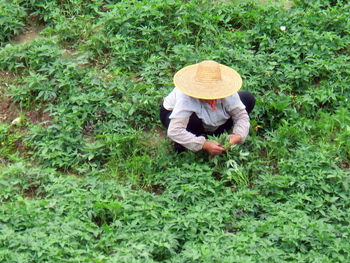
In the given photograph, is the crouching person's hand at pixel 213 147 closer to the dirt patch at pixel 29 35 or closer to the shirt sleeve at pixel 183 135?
the shirt sleeve at pixel 183 135

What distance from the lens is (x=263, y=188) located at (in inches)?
239

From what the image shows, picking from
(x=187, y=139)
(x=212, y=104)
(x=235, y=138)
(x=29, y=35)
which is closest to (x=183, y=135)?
(x=187, y=139)

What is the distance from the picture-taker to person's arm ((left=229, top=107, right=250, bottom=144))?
20.4 ft

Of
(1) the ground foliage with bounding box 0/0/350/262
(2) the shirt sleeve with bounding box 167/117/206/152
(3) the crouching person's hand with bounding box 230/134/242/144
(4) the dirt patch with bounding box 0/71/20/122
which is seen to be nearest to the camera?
(1) the ground foliage with bounding box 0/0/350/262

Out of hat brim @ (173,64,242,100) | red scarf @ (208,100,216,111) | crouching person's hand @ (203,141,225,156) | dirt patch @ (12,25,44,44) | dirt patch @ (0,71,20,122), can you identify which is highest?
hat brim @ (173,64,242,100)

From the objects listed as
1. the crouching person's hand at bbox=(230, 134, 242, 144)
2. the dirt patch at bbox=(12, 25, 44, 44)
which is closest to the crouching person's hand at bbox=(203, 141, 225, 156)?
the crouching person's hand at bbox=(230, 134, 242, 144)

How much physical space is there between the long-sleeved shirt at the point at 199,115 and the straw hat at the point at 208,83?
0.40 feet

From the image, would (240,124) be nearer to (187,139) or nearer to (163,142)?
(187,139)

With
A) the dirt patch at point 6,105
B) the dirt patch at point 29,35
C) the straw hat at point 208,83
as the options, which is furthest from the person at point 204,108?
the dirt patch at point 29,35

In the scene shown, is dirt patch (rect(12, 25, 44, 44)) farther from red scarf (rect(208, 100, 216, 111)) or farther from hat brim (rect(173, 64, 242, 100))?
red scarf (rect(208, 100, 216, 111))

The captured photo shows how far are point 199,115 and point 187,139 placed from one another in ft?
0.79

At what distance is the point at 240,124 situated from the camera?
625 centimetres

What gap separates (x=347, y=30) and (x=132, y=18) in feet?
Result: 7.65

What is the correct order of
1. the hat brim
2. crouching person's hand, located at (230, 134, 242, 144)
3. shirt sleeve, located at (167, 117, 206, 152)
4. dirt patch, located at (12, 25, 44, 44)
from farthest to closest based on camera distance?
dirt patch, located at (12, 25, 44, 44) < crouching person's hand, located at (230, 134, 242, 144) < shirt sleeve, located at (167, 117, 206, 152) < the hat brim
